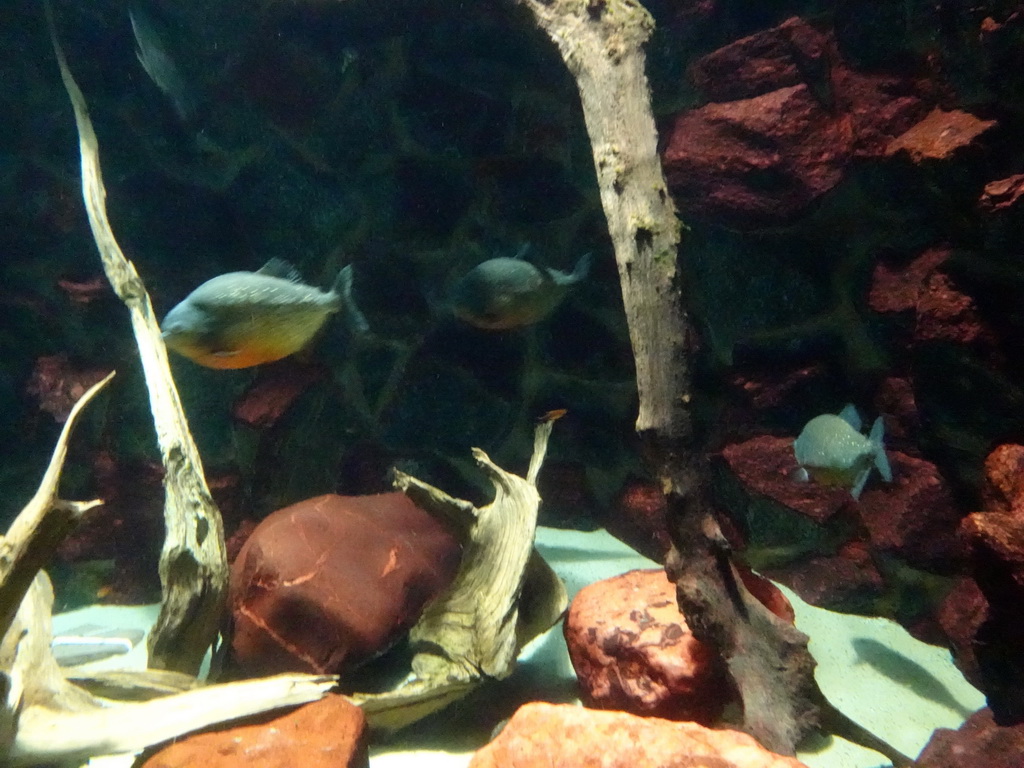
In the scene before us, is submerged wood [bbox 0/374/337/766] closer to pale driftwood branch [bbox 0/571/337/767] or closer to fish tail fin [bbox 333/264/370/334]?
pale driftwood branch [bbox 0/571/337/767]

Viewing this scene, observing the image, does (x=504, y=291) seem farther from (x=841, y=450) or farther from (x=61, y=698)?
(x=61, y=698)

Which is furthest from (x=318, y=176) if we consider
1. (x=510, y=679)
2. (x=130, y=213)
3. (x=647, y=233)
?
(x=510, y=679)

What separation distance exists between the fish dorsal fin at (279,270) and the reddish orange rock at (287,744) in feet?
6.08

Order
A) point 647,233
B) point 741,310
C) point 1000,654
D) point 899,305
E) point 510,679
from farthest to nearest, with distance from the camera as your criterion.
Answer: point 741,310
point 899,305
point 510,679
point 647,233
point 1000,654

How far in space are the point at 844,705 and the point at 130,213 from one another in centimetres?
485

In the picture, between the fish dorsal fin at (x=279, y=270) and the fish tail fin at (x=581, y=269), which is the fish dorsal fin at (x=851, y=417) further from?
the fish dorsal fin at (x=279, y=270)

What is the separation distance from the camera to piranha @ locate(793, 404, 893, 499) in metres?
2.99

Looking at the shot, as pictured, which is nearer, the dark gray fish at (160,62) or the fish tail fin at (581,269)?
the fish tail fin at (581,269)

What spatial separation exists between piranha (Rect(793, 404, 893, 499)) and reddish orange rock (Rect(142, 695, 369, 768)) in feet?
7.41

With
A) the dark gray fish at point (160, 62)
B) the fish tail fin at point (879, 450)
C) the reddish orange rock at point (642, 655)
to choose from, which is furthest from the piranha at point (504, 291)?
the dark gray fish at point (160, 62)

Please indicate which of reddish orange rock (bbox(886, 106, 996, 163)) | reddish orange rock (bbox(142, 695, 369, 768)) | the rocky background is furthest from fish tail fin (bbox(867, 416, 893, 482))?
reddish orange rock (bbox(142, 695, 369, 768))

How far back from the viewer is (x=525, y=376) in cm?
450

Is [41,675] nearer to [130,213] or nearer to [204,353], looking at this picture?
[204,353]

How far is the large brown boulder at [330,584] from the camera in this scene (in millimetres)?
2834
